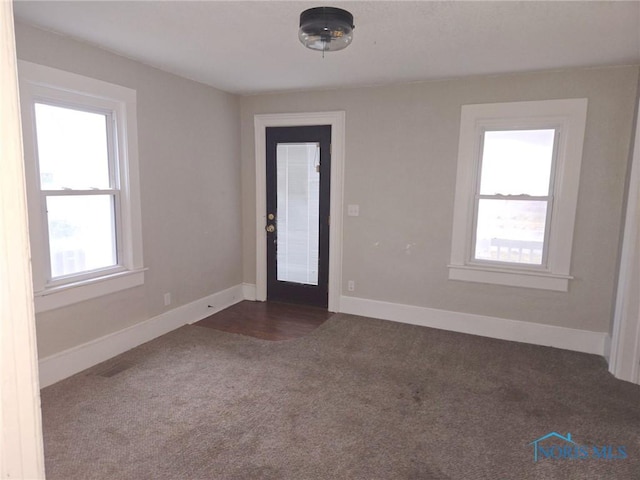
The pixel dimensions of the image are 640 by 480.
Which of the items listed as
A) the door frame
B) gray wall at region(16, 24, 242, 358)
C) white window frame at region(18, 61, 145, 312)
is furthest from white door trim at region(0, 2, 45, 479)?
the door frame

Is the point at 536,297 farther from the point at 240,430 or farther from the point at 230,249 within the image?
the point at 230,249

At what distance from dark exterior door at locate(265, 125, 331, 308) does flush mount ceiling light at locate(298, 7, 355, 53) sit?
1.94 m

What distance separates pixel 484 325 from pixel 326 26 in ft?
9.82

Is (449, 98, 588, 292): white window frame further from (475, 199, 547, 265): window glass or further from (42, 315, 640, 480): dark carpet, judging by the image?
(42, 315, 640, 480): dark carpet

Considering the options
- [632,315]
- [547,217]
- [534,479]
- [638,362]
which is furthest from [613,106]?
[534,479]

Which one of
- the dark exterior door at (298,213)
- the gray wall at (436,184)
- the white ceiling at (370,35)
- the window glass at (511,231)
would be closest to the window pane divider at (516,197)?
the window glass at (511,231)

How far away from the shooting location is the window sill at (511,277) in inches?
139

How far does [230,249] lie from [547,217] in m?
3.26

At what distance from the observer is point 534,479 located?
2018 mm

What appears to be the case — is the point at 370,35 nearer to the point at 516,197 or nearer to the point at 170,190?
the point at 516,197

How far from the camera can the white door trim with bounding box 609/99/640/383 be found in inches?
113

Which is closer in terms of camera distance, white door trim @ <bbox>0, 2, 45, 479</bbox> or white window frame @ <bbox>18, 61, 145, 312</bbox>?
white door trim @ <bbox>0, 2, 45, 479</bbox>

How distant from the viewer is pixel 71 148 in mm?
2951

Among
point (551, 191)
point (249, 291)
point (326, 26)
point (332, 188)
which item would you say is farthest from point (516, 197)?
point (249, 291)
